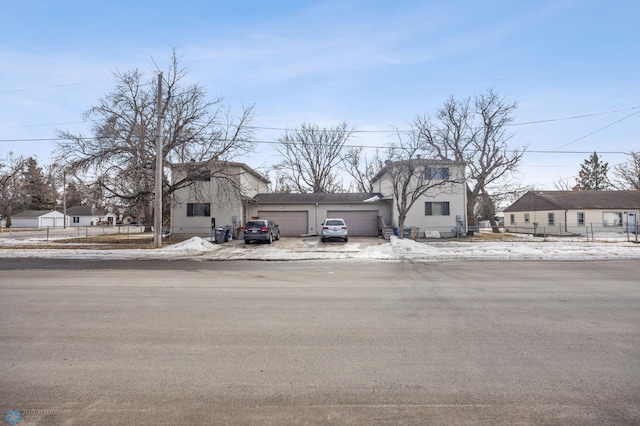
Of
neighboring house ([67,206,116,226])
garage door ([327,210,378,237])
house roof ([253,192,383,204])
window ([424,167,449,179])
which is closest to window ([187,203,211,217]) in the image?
house roof ([253,192,383,204])

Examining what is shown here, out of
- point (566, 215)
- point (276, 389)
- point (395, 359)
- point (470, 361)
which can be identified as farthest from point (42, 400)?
point (566, 215)

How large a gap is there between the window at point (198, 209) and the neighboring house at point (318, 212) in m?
3.86

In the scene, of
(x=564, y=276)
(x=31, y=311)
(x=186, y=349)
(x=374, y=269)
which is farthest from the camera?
(x=374, y=269)

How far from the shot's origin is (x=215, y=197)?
29.9 metres

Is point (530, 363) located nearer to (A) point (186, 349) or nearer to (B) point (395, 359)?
(B) point (395, 359)

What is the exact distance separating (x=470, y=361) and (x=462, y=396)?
96 centimetres

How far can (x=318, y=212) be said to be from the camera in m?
32.6

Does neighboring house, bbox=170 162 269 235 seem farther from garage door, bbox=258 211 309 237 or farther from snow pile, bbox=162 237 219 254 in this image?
snow pile, bbox=162 237 219 254

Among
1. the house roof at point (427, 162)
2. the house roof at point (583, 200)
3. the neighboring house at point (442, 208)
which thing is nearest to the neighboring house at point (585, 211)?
the house roof at point (583, 200)

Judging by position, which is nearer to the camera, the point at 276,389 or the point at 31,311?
the point at 276,389

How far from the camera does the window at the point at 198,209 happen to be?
29922 mm

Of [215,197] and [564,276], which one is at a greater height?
[215,197]

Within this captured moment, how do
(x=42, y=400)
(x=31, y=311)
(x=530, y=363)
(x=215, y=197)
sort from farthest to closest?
(x=215, y=197), (x=31, y=311), (x=530, y=363), (x=42, y=400)

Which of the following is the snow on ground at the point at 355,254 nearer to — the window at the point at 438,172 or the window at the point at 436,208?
the window at the point at 438,172
